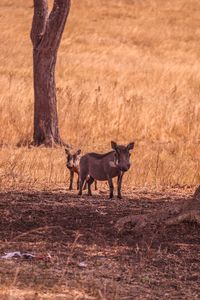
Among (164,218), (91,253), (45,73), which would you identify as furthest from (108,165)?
(45,73)

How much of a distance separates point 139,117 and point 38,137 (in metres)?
3.36

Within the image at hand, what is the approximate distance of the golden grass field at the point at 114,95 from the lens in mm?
16906

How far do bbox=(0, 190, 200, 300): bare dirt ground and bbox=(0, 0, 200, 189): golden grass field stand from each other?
2746mm

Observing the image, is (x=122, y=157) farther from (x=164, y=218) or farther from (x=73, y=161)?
(x=73, y=161)

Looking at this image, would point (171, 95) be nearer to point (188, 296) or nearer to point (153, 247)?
Result: point (153, 247)

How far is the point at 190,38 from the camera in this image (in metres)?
51.2

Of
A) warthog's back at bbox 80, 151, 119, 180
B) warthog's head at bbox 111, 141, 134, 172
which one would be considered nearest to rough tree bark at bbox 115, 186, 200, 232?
warthog's head at bbox 111, 141, 134, 172

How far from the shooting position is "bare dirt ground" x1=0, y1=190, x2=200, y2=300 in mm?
8031

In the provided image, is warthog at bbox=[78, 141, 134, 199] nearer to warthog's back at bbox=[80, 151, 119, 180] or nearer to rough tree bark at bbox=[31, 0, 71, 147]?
warthog's back at bbox=[80, 151, 119, 180]

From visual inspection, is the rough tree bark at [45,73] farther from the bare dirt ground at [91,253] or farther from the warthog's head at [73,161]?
the bare dirt ground at [91,253]

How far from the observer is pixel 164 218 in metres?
10.9

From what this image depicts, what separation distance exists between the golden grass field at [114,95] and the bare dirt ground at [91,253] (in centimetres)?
275

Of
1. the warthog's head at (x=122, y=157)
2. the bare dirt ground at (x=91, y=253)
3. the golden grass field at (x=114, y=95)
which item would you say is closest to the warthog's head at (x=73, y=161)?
the golden grass field at (x=114, y=95)

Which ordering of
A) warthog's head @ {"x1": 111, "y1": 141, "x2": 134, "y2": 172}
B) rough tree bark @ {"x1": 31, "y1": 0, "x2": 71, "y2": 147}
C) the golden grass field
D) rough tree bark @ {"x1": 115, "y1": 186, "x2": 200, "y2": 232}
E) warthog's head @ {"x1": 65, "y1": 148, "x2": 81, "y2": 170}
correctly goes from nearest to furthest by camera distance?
rough tree bark @ {"x1": 115, "y1": 186, "x2": 200, "y2": 232}
warthog's head @ {"x1": 111, "y1": 141, "x2": 134, "y2": 172}
warthog's head @ {"x1": 65, "y1": 148, "x2": 81, "y2": 170}
the golden grass field
rough tree bark @ {"x1": 31, "y1": 0, "x2": 71, "y2": 147}
